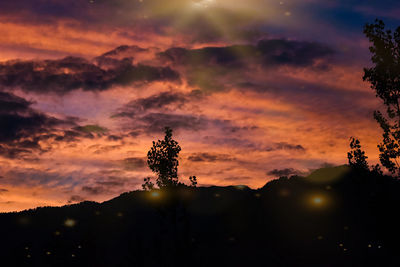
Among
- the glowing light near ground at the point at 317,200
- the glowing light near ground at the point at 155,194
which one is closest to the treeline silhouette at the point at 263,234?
the glowing light near ground at the point at 317,200

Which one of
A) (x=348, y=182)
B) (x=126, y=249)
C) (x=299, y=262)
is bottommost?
(x=299, y=262)

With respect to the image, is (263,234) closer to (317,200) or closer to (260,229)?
(260,229)

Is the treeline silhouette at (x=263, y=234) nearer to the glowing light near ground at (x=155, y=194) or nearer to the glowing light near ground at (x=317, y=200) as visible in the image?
the glowing light near ground at (x=317, y=200)

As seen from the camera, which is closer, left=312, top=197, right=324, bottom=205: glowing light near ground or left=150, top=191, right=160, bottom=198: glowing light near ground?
left=150, top=191, right=160, bottom=198: glowing light near ground

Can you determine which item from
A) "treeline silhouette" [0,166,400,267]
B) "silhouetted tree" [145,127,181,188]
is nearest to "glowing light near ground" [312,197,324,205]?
"treeline silhouette" [0,166,400,267]

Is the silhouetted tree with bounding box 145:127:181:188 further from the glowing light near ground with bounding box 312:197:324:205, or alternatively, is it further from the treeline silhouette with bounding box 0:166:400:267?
the glowing light near ground with bounding box 312:197:324:205

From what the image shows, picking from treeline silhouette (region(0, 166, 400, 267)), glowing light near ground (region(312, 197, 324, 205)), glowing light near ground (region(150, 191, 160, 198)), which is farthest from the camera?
glowing light near ground (region(312, 197, 324, 205))

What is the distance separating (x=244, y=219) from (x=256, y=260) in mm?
30092

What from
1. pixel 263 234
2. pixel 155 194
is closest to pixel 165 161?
pixel 155 194

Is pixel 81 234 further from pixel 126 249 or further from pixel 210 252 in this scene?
pixel 210 252

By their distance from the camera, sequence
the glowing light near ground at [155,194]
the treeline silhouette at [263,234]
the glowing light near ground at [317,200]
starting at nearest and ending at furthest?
the glowing light near ground at [155,194], the treeline silhouette at [263,234], the glowing light near ground at [317,200]

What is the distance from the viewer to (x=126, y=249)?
177m

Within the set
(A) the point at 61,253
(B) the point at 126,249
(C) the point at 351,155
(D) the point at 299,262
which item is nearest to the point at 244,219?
(D) the point at 299,262

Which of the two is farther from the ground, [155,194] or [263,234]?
[155,194]
